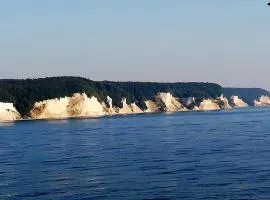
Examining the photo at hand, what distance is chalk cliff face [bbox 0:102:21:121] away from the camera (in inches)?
6781

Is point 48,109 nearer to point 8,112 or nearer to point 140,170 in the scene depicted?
point 8,112

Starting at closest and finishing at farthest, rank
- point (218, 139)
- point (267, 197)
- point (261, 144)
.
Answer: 1. point (267, 197)
2. point (261, 144)
3. point (218, 139)

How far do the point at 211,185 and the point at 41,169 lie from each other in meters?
16.4

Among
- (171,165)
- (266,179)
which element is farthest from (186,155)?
(266,179)

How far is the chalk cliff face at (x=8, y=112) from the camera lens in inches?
6781

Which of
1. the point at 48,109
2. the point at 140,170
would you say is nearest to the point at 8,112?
the point at 48,109

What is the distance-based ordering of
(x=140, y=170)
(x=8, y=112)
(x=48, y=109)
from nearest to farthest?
(x=140, y=170) → (x=8, y=112) → (x=48, y=109)

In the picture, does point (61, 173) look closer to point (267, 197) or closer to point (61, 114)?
point (267, 197)

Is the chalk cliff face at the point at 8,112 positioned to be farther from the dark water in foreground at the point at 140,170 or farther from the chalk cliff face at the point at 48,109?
the dark water in foreground at the point at 140,170

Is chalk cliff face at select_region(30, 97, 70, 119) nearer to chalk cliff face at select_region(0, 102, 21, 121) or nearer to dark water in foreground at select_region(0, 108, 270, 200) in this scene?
chalk cliff face at select_region(0, 102, 21, 121)

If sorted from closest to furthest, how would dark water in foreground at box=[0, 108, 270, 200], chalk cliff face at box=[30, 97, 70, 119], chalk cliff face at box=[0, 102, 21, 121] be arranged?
dark water in foreground at box=[0, 108, 270, 200] < chalk cliff face at box=[0, 102, 21, 121] < chalk cliff face at box=[30, 97, 70, 119]

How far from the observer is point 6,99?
17888cm

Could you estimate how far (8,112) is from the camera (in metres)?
177

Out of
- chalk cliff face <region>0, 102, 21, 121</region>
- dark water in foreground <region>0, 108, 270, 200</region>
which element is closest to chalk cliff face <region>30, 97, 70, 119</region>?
chalk cliff face <region>0, 102, 21, 121</region>
